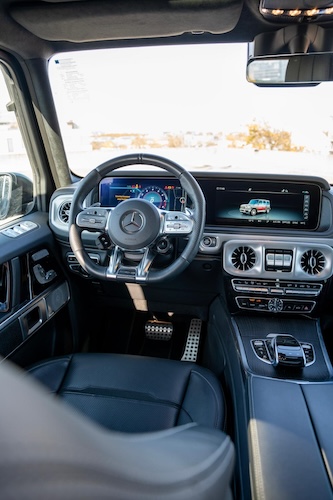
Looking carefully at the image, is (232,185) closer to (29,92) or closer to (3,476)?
(29,92)

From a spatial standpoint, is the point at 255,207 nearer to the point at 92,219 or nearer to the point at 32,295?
the point at 92,219

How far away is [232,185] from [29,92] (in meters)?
1.39

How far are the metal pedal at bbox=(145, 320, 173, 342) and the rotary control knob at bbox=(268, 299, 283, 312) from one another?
2.82ft

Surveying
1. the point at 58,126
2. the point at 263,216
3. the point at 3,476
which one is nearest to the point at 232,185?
the point at 263,216

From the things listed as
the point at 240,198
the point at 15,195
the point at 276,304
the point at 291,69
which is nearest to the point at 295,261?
the point at 276,304

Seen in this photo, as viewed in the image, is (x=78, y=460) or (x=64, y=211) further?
(x=64, y=211)

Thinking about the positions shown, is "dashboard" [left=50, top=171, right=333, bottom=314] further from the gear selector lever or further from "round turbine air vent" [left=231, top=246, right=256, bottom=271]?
the gear selector lever

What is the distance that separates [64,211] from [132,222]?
2.46 ft

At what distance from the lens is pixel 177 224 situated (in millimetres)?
1902

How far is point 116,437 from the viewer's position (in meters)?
0.60

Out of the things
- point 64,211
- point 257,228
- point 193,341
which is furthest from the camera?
point 193,341

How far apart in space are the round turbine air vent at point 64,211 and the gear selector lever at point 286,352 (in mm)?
1399

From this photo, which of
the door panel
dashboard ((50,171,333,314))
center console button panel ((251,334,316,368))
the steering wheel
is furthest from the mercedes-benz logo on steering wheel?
center console button panel ((251,334,316,368))

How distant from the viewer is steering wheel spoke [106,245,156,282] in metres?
1.90
